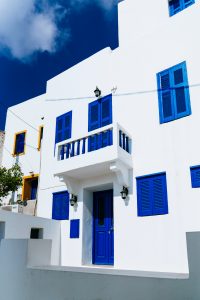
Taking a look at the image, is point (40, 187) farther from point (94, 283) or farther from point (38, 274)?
point (94, 283)

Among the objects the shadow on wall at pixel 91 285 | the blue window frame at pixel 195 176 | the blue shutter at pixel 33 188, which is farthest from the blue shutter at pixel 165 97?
the blue shutter at pixel 33 188

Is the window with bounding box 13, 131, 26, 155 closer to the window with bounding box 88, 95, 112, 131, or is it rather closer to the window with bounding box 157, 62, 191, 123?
the window with bounding box 88, 95, 112, 131

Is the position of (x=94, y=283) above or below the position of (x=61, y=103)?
below

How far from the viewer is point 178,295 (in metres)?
3.53

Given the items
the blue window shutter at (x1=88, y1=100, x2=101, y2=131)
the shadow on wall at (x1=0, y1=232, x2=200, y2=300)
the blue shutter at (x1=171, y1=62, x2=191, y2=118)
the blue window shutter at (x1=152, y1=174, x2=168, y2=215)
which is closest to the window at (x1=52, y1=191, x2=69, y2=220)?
the blue window shutter at (x1=88, y1=100, x2=101, y2=131)

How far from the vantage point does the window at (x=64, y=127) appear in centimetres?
1072

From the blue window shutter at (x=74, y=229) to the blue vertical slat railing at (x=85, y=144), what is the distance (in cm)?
221

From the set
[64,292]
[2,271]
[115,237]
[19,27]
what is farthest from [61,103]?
[64,292]

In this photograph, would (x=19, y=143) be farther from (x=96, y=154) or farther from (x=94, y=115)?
(x=96, y=154)

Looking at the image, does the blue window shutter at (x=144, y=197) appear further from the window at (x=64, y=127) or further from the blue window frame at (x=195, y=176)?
the window at (x=64, y=127)

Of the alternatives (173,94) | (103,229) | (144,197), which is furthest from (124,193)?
(173,94)

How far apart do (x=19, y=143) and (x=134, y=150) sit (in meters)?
7.54

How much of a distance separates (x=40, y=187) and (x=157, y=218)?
5.45 metres

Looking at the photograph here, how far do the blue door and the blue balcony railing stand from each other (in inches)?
67.9
